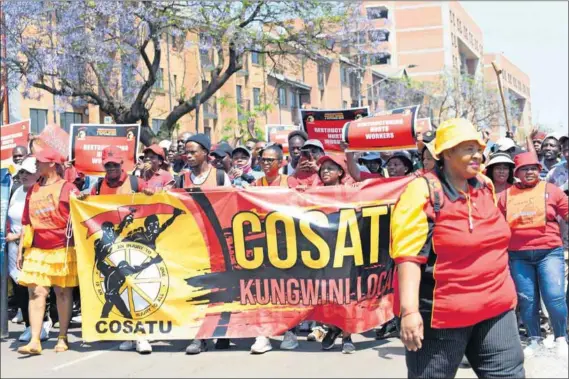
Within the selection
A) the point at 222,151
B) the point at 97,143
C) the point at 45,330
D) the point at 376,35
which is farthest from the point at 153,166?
the point at 376,35

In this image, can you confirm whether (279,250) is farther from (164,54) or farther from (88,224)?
(164,54)

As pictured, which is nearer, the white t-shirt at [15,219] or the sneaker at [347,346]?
the sneaker at [347,346]

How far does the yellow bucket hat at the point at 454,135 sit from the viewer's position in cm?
392

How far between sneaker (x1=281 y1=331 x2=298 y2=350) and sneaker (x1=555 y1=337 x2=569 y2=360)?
2.17 metres

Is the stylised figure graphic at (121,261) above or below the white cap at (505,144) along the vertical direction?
below

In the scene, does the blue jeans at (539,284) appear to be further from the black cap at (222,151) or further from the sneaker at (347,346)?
the black cap at (222,151)

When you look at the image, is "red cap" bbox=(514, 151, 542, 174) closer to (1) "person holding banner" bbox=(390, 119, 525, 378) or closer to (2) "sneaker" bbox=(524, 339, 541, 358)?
(2) "sneaker" bbox=(524, 339, 541, 358)

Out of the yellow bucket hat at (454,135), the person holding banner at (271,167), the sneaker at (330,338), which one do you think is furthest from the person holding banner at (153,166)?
the yellow bucket hat at (454,135)

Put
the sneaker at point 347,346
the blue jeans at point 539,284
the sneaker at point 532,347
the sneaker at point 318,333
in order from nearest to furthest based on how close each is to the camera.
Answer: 1. the blue jeans at point 539,284
2. the sneaker at point 532,347
3. the sneaker at point 347,346
4. the sneaker at point 318,333

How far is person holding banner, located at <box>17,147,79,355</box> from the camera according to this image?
7.08 metres

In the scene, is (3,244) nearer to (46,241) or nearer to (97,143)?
(46,241)

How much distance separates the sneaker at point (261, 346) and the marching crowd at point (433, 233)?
0.03ft

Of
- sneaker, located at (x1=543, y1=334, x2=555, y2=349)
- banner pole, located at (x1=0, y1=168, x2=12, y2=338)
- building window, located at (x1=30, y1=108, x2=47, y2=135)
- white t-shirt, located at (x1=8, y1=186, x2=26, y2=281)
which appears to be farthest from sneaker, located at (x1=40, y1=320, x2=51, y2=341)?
building window, located at (x1=30, y1=108, x2=47, y2=135)

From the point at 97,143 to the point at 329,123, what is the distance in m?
2.71
